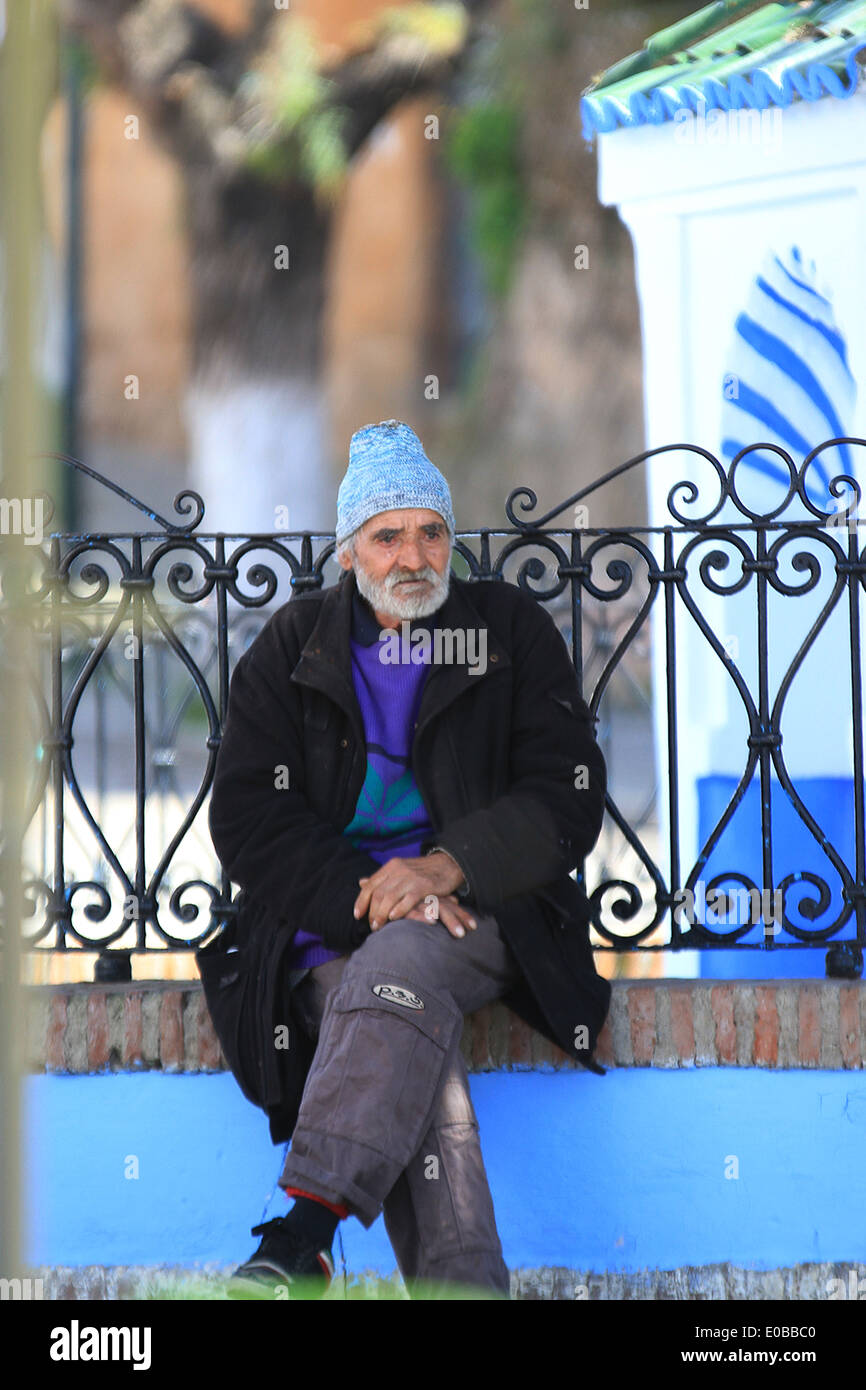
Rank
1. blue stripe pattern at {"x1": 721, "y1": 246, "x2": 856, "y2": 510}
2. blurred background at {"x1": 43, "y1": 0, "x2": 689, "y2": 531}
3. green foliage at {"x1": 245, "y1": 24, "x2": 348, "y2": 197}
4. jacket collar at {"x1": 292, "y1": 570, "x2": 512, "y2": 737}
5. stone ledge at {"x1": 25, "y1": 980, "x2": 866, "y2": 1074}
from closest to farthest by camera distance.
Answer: jacket collar at {"x1": 292, "y1": 570, "x2": 512, "y2": 737}
stone ledge at {"x1": 25, "y1": 980, "x2": 866, "y2": 1074}
blue stripe pattern at {"x1": 721, "y1": 246, "x2": 856, "y2": 510}
green foliage at {"x1": 245, "y1": 24, "x2": 348, "y2": 197}
blurred background at {"x1": 43, "y1": 0, "x2": 689, "y2": 531}

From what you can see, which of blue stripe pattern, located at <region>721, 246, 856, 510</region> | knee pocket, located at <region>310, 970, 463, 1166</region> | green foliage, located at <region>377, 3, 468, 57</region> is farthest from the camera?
green foliage, located at <region>377, 3, 468, 57</region>

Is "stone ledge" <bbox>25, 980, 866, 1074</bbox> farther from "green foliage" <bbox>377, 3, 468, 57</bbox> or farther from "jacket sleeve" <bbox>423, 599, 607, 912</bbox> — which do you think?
"green foliage" <bbox>377, 3, 468, 57</bbox>

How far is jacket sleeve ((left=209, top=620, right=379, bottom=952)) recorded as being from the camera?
2570 millimetres

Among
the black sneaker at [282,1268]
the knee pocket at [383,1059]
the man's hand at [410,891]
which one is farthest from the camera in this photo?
the man's hand at [410,891]

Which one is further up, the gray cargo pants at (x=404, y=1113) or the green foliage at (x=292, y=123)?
the green foliage at (x=292, y=123)

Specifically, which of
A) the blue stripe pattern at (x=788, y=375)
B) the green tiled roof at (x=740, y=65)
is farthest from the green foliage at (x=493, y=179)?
the blue stripe pattern at (x=788, y=375)

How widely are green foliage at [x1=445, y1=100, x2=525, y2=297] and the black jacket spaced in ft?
Answer: 42.6

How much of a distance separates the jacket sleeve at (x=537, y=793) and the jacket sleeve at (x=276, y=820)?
7.4 inches

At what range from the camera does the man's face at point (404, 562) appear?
279 centimetres

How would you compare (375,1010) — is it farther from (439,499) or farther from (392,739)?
(439,499)

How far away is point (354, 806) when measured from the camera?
8.99 feet

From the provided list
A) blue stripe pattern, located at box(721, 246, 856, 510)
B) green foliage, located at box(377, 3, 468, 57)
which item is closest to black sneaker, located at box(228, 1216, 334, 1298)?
blue stripe pattern, located at box(721, 246, 856, 510)

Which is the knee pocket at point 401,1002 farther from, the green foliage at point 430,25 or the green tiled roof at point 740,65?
the green foliage at point 430,25

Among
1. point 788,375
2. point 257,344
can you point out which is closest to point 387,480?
point 788,375
